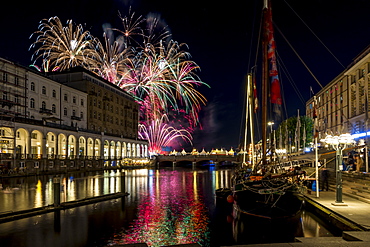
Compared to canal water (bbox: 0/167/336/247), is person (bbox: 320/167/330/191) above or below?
above

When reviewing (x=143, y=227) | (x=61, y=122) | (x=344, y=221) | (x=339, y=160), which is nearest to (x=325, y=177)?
(x=339, y=160)

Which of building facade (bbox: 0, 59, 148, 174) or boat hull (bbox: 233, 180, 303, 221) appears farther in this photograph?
building facade (bbox: 0, 59, 148, 174)

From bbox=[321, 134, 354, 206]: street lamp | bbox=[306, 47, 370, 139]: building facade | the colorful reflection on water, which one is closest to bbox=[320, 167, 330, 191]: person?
bbox=[321, 134, 354, 206]: street lamp

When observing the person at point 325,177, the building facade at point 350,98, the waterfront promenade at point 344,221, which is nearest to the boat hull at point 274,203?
the waterfront promenade at point 344,221

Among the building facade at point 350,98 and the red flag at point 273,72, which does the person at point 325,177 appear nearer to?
the red flag at point 273,72

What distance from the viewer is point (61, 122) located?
263ft

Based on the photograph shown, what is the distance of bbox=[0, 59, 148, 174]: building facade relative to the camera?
59259mm

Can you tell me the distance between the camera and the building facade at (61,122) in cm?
5926

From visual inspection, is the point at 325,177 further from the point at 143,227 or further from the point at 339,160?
the point at 143,227

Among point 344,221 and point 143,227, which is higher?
point 344,221

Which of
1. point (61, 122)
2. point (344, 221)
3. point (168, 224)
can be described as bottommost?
point (168, 224)

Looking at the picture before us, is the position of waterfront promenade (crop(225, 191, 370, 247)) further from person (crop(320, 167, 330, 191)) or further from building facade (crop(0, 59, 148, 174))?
building facade (crop(0, 59, 148, 174))

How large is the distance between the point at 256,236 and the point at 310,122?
72470 millimetres

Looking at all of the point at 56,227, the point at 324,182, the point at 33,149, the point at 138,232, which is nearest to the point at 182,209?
the point at 138,232
